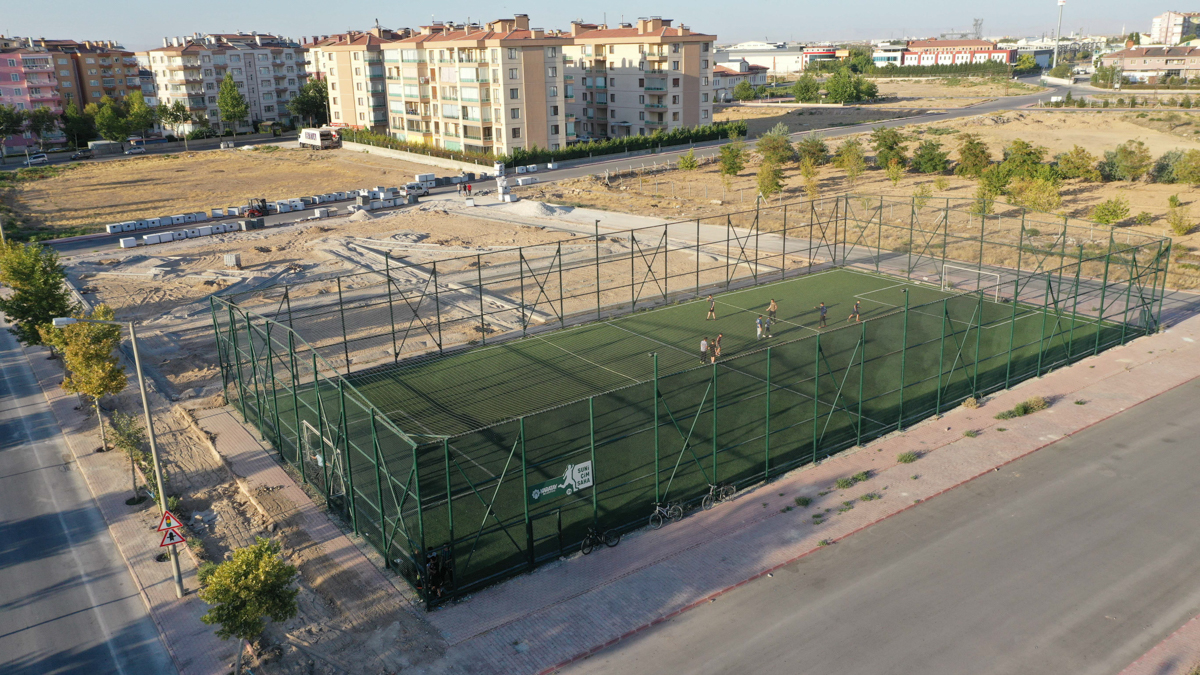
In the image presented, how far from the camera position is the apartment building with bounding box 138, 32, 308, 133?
113438mm

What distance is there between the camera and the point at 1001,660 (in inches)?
576

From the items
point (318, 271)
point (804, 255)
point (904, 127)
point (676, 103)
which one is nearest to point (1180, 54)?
point (904, 127)

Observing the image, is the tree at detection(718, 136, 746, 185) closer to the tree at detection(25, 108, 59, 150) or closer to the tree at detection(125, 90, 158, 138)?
the tree at detection(125, 90, 158, 138)

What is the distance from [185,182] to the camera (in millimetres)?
74312

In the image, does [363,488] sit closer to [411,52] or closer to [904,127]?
[411,52]

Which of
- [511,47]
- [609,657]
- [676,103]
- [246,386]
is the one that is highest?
[511,47]

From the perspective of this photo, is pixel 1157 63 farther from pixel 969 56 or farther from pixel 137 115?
pixel 137 115

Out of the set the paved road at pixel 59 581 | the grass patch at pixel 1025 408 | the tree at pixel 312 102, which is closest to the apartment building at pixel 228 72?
the tree at pixel 312 102

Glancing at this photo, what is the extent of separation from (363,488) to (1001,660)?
14.1 meters

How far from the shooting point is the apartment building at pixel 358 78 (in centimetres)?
9431

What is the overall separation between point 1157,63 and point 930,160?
10951 cm

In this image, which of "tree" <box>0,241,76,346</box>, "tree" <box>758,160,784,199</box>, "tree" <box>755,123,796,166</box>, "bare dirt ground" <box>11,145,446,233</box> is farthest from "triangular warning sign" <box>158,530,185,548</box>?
"tree" <box>755,123,796,166</box>

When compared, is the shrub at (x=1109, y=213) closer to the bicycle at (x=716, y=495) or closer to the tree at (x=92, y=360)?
the bicycle at (x=716, y=495)

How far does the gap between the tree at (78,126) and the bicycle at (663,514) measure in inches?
4111
